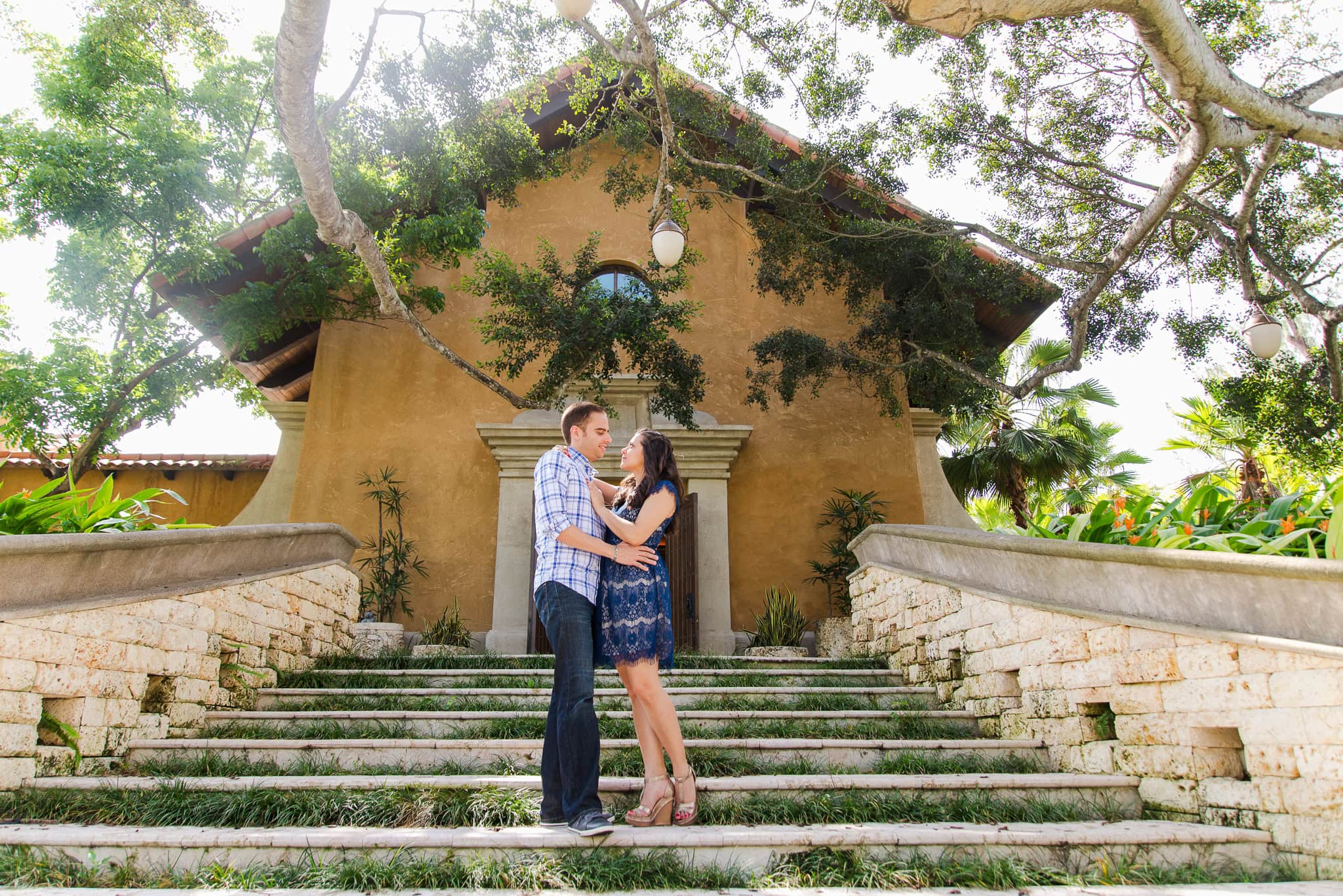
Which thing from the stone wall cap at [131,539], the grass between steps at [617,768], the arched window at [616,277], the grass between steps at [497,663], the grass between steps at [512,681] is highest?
the arched window at [616,277]

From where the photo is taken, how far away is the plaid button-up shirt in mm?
3094

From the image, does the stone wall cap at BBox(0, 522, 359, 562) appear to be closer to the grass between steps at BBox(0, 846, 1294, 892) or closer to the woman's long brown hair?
the grass between steps at BBox(0, 846, 1294, 892)

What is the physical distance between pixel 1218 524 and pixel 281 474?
9428mm

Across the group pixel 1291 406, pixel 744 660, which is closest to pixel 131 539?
pixel 744 660

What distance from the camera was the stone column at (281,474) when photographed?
373 inches

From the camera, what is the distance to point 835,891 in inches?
98.0

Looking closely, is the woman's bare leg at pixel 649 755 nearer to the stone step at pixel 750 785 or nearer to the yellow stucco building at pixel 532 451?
the stone step at pixel 750 785

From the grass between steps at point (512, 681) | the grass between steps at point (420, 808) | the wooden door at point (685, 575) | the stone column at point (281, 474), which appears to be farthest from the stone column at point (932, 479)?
the stone column at point (281, 474)

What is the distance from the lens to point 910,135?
863 cm

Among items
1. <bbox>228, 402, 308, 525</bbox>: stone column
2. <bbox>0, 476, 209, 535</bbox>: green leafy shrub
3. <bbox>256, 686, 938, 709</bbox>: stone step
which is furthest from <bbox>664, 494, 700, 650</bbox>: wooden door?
<bbox>0, 476, 209, 535</bbox>: green leafy shrub

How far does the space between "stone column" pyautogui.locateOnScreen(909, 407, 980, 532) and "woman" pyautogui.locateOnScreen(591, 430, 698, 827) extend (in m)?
7.01

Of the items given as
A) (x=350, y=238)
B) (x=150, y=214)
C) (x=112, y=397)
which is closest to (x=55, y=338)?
(x=112, y=397)

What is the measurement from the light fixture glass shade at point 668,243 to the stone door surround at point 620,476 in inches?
105

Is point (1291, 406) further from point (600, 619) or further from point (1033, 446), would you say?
point (600, 619)
